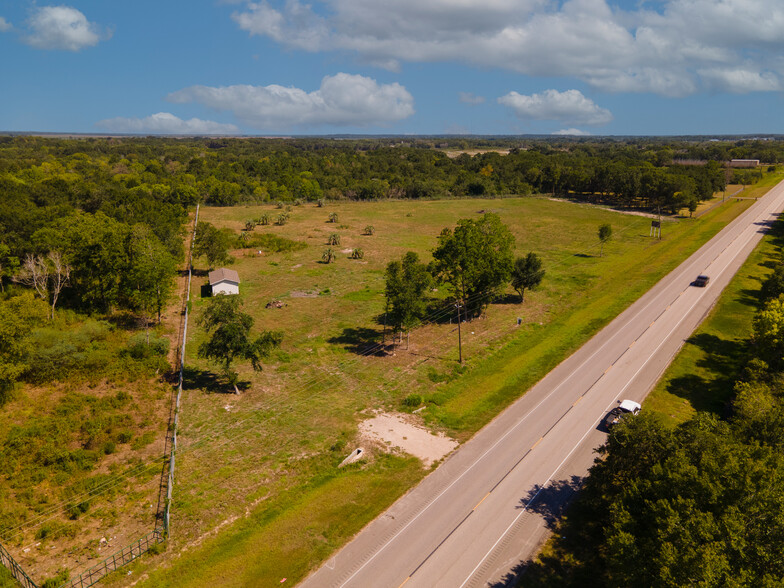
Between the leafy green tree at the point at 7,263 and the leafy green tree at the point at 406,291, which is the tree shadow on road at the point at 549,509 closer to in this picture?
the leafy green tree at the point at 406,291

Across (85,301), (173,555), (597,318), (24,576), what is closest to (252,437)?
(173,555)

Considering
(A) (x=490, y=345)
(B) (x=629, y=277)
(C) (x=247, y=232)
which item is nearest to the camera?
(A) (x=490, y=345)

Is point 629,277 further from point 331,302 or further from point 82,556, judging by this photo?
point 82,556

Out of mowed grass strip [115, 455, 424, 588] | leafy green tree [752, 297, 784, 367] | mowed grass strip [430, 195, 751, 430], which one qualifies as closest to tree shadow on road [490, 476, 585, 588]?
mowed grass strip [115, 455, 424, 588]

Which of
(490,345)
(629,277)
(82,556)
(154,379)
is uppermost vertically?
(629,277)

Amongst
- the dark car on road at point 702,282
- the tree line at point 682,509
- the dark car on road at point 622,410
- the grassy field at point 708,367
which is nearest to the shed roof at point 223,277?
the dark car on road at point 622,410

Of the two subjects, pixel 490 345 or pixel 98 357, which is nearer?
pixel 98 357
